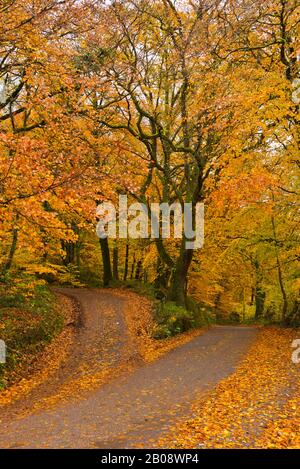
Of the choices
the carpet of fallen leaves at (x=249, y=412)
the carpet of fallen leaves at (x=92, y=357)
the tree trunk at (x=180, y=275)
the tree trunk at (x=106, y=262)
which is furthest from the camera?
the tree trunk at (x=106, y=262)

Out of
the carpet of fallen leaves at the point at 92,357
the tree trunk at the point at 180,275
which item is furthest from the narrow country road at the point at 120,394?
the tree trunk at the point at 180,275

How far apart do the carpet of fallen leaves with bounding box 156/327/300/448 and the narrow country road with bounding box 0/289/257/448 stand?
37cm

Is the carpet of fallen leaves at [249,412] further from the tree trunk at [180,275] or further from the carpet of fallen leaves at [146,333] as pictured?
the tree trunk at [180,275]

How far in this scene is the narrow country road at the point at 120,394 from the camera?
7.06 m

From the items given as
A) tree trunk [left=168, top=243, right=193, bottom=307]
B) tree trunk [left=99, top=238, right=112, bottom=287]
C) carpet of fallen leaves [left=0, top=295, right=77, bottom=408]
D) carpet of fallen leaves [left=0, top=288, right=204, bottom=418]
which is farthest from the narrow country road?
tree trunk [left=99, top=238, right=112, bottom=287]

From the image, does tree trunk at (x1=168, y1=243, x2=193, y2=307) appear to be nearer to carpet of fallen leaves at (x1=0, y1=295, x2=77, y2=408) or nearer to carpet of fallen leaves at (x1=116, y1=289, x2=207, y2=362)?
carpet of fallen leaves at (x1=116, y1=289, x2=207, y2=362)

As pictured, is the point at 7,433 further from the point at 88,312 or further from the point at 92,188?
the point at 88,312

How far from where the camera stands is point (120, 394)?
32.2 ft

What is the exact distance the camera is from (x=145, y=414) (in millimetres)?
8258

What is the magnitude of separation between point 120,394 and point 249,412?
3098 mm

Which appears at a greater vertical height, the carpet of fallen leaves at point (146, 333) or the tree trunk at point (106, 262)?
the tree trunk at point (106, 262)

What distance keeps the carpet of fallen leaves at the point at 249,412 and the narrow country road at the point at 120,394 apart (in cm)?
37

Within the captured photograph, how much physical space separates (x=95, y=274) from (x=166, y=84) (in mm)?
17223
